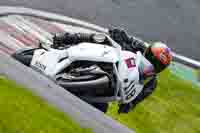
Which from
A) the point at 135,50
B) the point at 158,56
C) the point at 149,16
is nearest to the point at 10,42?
the point at 135,50

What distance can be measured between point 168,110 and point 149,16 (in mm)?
6081

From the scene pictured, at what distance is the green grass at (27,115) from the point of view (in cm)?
688

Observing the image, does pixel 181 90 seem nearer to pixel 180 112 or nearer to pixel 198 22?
pixel 180 112

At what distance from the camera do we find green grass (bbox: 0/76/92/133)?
6879mm

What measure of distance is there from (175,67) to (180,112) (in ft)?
11.3

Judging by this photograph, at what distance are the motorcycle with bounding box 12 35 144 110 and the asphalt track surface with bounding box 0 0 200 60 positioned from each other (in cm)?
674

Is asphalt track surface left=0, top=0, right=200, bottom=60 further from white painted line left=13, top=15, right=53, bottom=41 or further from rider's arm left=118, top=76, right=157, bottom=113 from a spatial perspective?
rider's arm left=118, top=76, right=157, bottom=113

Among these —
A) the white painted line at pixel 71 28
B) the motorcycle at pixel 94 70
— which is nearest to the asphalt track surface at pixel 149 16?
the white painted line at pixel 71 28

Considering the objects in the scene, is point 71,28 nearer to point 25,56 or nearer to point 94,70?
point 25,56

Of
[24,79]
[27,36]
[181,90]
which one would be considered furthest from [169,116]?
[24,79]

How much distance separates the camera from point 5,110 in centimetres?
705

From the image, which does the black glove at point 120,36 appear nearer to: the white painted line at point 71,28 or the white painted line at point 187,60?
the white painted line at point 71,28

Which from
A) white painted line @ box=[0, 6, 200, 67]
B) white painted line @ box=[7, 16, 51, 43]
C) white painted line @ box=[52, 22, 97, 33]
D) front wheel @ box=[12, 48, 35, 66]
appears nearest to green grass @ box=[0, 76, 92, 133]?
front wheel @ box=[12, 48, 35, 66]

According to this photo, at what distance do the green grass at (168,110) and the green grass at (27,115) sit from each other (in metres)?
2.77
